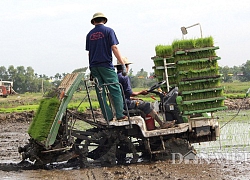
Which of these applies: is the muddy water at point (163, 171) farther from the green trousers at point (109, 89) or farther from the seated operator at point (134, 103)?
the green trousers at point (109, 89)

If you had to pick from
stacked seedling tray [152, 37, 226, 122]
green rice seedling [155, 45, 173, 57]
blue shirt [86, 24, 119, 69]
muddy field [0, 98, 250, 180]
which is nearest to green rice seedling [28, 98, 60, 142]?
muddy field [0, 98, 250, 180]

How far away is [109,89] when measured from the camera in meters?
8.66

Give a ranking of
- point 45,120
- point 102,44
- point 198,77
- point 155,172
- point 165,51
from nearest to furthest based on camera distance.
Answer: point 155,172 < point 45,120 < point 102,44 < point 198,77 < point 165,51

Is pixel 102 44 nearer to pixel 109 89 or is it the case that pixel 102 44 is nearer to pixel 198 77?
pixel 109 89

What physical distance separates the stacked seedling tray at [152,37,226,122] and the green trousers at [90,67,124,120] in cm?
126

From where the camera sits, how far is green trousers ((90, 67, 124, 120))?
28.3 ft

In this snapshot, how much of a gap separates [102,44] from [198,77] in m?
1.98

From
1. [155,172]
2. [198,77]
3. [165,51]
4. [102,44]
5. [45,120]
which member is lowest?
[155,172]

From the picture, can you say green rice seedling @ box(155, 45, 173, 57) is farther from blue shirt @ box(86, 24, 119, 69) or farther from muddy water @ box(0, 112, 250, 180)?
muddy water @ box(0, 112, 250, 180)

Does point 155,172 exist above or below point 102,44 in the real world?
below

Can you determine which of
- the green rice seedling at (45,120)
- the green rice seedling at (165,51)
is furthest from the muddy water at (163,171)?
the green rice seedling at (165,51)

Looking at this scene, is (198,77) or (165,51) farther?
(165,51)

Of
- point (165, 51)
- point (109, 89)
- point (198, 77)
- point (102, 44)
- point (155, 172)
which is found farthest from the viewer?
point (165, 51)

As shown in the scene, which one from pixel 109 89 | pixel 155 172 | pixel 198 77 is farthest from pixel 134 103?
pixel 155 172
